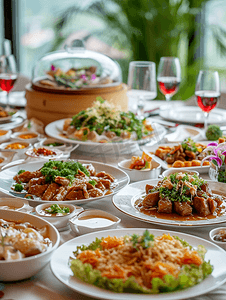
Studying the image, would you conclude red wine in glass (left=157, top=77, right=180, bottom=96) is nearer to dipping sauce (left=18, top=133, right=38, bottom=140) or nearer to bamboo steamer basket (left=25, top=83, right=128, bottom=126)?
bamboo steamer basket (left=25, top=83, right=128, bottom=126)

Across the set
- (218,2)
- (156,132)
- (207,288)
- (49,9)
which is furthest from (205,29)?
(207,288)

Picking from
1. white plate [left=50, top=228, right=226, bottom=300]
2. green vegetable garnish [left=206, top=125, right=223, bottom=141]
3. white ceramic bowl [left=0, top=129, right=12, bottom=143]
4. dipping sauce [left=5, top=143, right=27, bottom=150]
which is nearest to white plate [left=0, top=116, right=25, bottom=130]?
white ceramic bowl [left=0, top=129, right=12, bottom=143]

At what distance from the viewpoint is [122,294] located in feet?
3.67

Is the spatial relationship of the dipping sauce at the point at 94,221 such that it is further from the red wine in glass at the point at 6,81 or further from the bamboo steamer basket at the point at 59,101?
the red wine in glass at the point at 6,81

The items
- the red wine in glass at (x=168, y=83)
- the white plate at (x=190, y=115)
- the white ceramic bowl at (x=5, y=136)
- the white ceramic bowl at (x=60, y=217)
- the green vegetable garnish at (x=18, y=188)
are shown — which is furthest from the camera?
the white plate at (x=190, y=115)

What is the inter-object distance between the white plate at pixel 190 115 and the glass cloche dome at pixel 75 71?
53 centimetres

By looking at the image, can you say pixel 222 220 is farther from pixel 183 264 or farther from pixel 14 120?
pixel 14 120

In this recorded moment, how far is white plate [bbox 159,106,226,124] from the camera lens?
3271mm

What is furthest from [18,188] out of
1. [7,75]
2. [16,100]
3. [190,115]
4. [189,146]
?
[16,100]

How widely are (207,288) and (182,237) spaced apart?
0.99ft

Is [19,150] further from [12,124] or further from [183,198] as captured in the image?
[183,198]

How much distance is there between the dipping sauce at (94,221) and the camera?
1.60 metres

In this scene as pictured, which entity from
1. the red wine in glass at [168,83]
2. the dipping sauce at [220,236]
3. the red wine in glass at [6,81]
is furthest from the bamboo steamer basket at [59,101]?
the dipping sauce at [220,236]

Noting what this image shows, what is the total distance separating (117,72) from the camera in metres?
3.58
